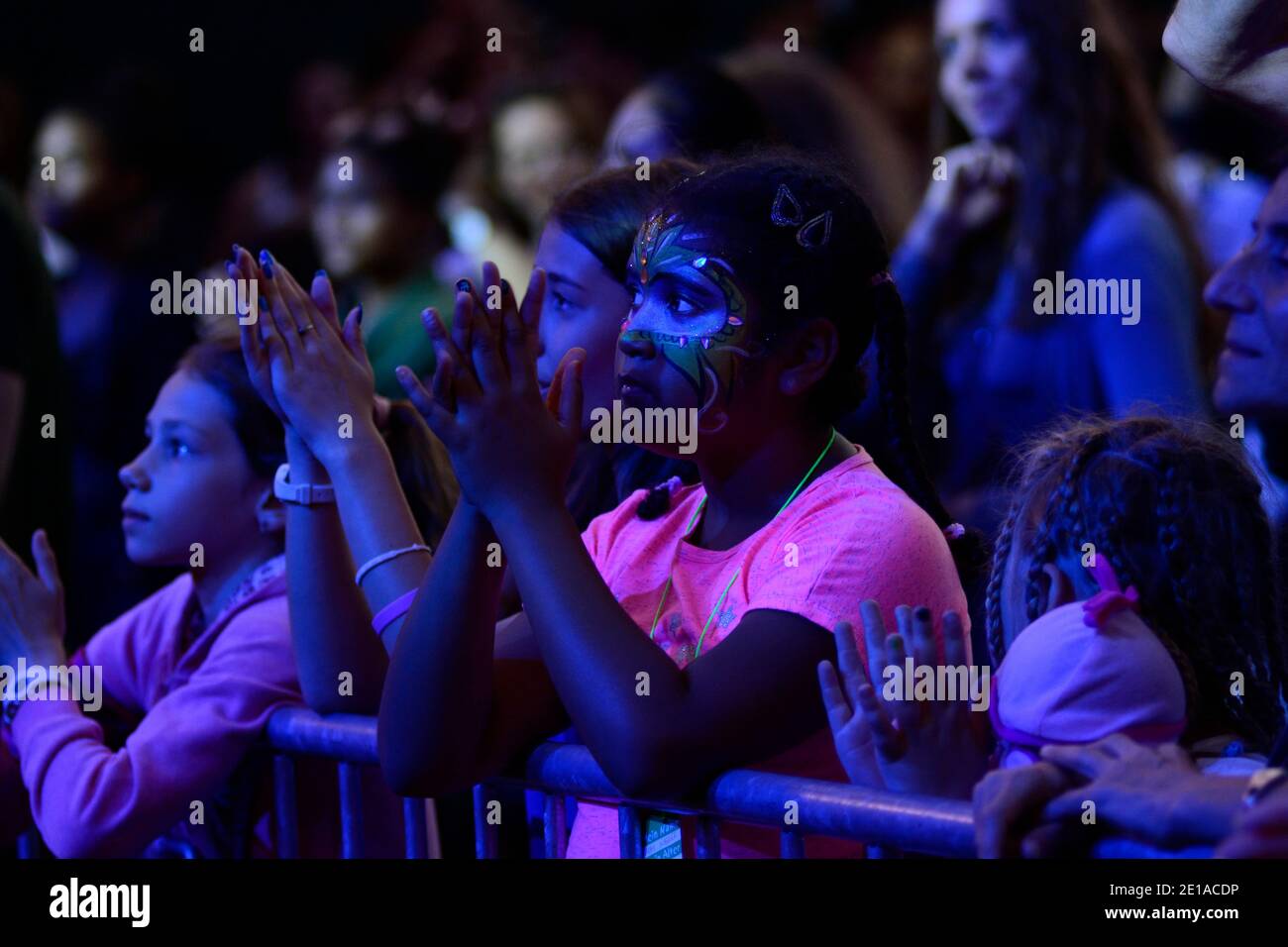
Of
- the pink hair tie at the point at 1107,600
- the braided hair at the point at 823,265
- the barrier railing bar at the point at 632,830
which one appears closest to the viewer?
the pink hair tie at the point at 1107,600

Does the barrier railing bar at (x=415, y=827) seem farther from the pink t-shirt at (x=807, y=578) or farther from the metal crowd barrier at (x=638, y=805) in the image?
the pink t-shirt at (x=807, y=578)

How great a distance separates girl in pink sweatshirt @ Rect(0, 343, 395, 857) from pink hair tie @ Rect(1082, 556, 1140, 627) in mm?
1121

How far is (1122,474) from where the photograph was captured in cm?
192

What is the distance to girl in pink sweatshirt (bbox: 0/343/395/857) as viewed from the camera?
2.43 meters

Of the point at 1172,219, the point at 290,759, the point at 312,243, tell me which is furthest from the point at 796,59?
the point at 290,759

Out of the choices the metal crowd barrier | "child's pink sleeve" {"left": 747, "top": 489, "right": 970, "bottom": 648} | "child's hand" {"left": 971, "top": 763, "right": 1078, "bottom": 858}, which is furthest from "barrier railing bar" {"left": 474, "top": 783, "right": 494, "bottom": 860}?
"child's hand" {"left": 971, "top": 763, "right": 1078, "bottom": 858}

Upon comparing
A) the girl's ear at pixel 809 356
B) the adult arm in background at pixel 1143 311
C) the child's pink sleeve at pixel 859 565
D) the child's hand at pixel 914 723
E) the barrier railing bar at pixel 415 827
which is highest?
the adult arm in background at pixel 1143 311

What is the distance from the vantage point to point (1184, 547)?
1.87 meters

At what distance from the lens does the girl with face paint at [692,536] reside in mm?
1874

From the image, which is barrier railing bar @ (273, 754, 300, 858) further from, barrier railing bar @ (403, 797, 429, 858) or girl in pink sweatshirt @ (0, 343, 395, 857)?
barrier railing bar @ (403, 797, 429, 858)

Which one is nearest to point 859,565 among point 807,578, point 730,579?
point 807,578

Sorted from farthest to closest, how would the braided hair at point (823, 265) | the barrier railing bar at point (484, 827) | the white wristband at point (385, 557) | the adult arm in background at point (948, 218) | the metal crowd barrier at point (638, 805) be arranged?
1. the adult arm in background at point (948, 218)
2. the white wristband at point (385, 557)
3. the barrier railing bar at point (484, 827)
4. the braided hair at point (823, 265)
5. the metal crowd barrier at point (638, 805)
